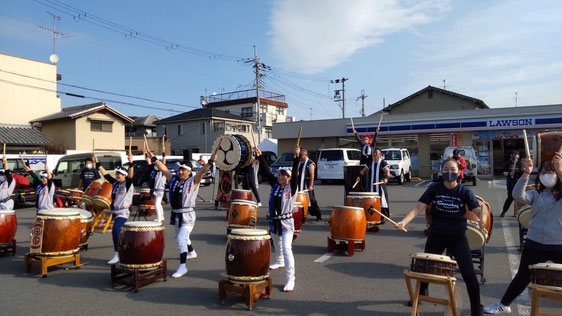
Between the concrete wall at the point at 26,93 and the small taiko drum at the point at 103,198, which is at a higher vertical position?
the concrete wall at the point at 26,93

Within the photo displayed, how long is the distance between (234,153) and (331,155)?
11.2 meters

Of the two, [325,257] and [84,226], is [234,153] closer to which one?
[84,226]

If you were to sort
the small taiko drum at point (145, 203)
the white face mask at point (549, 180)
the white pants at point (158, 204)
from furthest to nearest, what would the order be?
the small taiko drum at point (145, 203)
the white pants at point (158, 204)
the white face mask at point (549, 180)

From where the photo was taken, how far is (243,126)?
44.9 m

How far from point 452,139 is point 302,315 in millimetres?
22914

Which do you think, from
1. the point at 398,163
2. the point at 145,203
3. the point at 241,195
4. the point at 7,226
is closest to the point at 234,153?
the point at 241,195

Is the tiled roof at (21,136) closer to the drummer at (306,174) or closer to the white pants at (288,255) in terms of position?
the drummer at (306,174)

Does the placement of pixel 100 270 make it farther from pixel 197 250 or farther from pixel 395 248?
pixel 395 248

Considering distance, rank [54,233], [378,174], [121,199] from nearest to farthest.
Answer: [54,233]
[121,199]
[378,174]

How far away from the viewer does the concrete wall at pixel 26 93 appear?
1268 inches

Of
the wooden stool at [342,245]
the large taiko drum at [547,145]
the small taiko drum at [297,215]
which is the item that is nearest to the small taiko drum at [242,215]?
the small taiko drum at [297,215]

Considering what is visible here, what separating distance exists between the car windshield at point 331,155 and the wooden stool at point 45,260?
53.1ft

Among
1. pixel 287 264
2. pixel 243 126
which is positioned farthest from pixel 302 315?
pixel 243 126

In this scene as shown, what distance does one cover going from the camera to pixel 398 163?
2125 centimetres
